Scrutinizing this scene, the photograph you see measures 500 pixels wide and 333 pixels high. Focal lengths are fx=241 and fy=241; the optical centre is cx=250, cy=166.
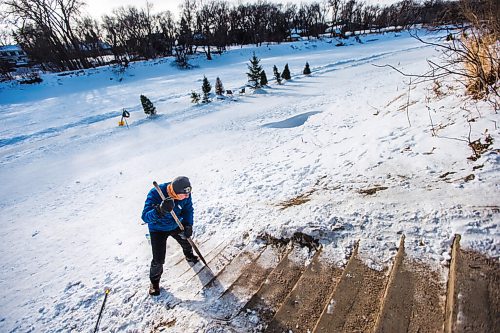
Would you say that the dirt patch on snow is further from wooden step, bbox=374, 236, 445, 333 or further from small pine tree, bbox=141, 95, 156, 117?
small pine tree, bbox=141, 95, 156, 117

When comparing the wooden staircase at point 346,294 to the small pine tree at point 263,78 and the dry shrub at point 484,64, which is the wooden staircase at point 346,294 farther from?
the small pine tree at point 263,78

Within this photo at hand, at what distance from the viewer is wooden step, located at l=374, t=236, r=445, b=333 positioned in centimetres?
174

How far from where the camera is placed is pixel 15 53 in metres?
54.5

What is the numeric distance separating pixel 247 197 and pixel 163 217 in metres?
1.96

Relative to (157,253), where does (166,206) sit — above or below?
above

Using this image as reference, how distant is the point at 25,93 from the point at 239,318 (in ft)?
105

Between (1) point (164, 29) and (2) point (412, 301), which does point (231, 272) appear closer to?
(2) point (412, 301)

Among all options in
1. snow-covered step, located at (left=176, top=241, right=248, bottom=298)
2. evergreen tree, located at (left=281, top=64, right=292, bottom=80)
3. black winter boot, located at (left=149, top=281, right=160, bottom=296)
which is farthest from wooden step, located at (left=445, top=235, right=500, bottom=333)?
evergreen tree, located at (left=281, top=64, right=292, bottom=80)

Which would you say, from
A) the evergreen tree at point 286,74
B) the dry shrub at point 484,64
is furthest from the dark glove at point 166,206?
the evergreen tree at point 286,74

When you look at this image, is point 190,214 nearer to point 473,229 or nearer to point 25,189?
point 473,229

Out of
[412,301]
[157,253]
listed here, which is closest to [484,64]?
[412,301]

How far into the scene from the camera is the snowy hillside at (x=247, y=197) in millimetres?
2533

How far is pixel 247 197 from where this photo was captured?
457 cm

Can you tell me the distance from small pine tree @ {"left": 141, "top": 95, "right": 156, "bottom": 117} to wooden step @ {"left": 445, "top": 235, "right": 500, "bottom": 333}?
15.1m
